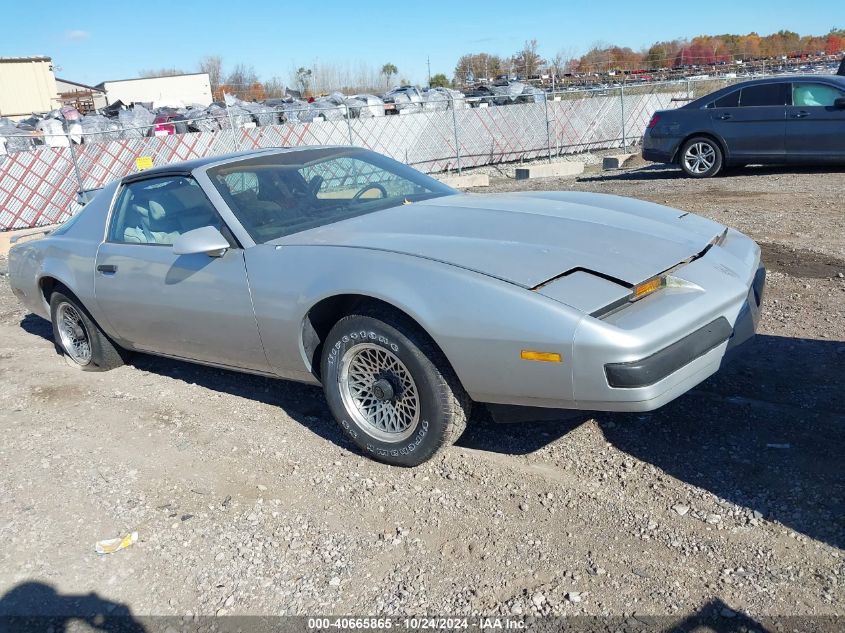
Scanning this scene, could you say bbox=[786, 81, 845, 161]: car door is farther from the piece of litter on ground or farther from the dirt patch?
the piece of litter on ground

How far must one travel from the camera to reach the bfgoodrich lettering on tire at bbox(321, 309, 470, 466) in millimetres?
3312

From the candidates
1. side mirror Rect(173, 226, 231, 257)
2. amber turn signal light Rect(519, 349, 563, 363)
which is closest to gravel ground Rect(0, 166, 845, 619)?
amber turn signal light Rect(519, 349, 563, 363)

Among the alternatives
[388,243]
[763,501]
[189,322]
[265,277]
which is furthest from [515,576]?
[189,322]

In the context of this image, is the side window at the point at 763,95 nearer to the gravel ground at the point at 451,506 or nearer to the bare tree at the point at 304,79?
the gravel ground at the point at 451,506

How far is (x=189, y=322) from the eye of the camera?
167 inches

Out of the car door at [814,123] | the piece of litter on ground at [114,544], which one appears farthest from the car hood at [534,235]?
the car door at [814,123]

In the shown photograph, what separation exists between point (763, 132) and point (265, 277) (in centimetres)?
1037

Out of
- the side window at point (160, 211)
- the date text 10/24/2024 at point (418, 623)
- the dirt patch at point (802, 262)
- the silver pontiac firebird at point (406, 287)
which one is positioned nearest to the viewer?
the date text 10/24/2024 at point (418, 623)

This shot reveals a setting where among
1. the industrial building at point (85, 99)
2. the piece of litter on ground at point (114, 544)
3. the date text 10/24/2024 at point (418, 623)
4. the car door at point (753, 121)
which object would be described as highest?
the industrial building at point (85, 99)

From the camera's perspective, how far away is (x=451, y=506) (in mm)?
3289

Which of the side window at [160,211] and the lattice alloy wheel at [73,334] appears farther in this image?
the lattice alloy wheel at [73,334]

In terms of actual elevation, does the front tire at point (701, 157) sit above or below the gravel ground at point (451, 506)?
above

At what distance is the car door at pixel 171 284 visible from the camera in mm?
3979

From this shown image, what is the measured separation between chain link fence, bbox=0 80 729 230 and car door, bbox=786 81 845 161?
26.2 ft
